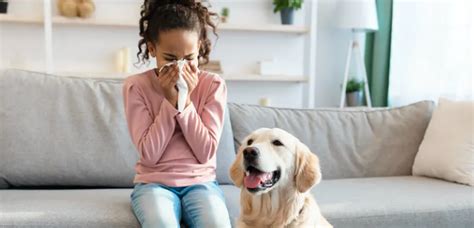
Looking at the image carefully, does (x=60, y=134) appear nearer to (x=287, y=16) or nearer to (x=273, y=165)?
(x=273, y=165)

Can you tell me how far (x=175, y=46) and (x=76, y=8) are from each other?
8.39 feet

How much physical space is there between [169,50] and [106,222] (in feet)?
1.86

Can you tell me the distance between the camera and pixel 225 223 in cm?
148

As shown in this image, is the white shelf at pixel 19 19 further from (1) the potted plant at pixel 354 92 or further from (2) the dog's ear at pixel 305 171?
(2) the dog's ear at pixel 305 171

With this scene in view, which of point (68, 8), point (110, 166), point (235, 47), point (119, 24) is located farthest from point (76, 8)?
point (110, 166)

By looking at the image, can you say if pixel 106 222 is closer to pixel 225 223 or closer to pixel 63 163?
pixel 225 223

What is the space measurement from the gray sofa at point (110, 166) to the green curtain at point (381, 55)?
1854mm

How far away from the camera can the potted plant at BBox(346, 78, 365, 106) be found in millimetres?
4211

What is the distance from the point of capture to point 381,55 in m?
4.20

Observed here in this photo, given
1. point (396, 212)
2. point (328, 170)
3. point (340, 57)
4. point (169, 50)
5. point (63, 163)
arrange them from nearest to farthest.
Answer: point (169, 50), point (396, 212), point (63, 163), point (328, 170), point (340, 57)

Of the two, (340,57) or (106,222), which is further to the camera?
(340,57)

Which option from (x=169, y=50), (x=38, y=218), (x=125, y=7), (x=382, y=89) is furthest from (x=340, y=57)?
(x=38, y=218)

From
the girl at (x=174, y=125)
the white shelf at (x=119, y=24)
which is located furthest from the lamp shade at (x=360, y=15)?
the girl at (x=174, y=125)

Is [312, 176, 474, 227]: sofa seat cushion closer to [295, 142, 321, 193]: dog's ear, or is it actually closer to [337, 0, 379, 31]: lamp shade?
[295, 142, 321, 193]: dog's ear
